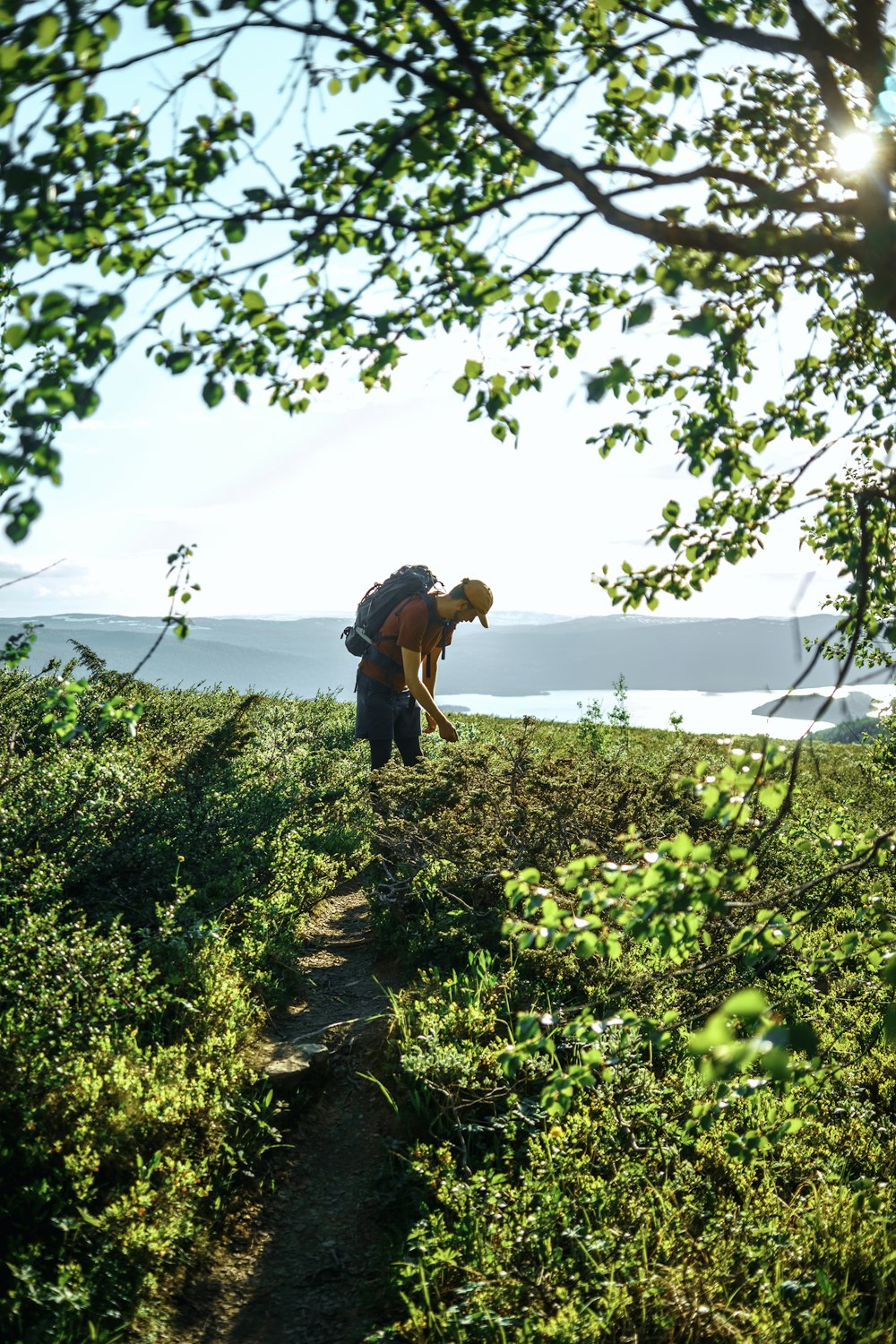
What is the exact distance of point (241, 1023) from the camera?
5938 millimetres

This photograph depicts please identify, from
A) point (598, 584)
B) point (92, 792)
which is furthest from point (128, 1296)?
point (92, 792)

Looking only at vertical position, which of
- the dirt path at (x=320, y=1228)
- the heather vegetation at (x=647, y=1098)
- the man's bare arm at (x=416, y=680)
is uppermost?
the man's bare arm at (x=416, y=680)

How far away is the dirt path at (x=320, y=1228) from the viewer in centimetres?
404

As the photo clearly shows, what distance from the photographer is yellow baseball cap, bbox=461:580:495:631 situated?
8.70m

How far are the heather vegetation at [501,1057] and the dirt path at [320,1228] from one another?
169mm

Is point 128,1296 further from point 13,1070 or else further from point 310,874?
point 310,874

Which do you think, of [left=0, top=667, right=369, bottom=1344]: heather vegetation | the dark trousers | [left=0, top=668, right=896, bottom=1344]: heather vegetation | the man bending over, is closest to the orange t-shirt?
the man bending over

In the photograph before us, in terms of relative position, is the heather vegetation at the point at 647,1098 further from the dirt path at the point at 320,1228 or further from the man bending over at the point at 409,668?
the man bending over at the point at 409,668

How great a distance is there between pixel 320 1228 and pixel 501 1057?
2268 millimetres

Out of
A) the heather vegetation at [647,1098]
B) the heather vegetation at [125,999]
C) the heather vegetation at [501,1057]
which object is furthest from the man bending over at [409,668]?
the heather vegetation at [647,1098]

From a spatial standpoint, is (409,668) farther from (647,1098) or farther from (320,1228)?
(320,1228)

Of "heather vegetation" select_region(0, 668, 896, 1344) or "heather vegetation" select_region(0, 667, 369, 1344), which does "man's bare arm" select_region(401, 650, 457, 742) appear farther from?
"heather vegetation" select_region(0, 667, 369, 1344)

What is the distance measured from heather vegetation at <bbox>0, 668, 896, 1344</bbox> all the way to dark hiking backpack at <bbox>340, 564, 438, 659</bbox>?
162 cm

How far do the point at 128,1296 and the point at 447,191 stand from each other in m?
5.00
